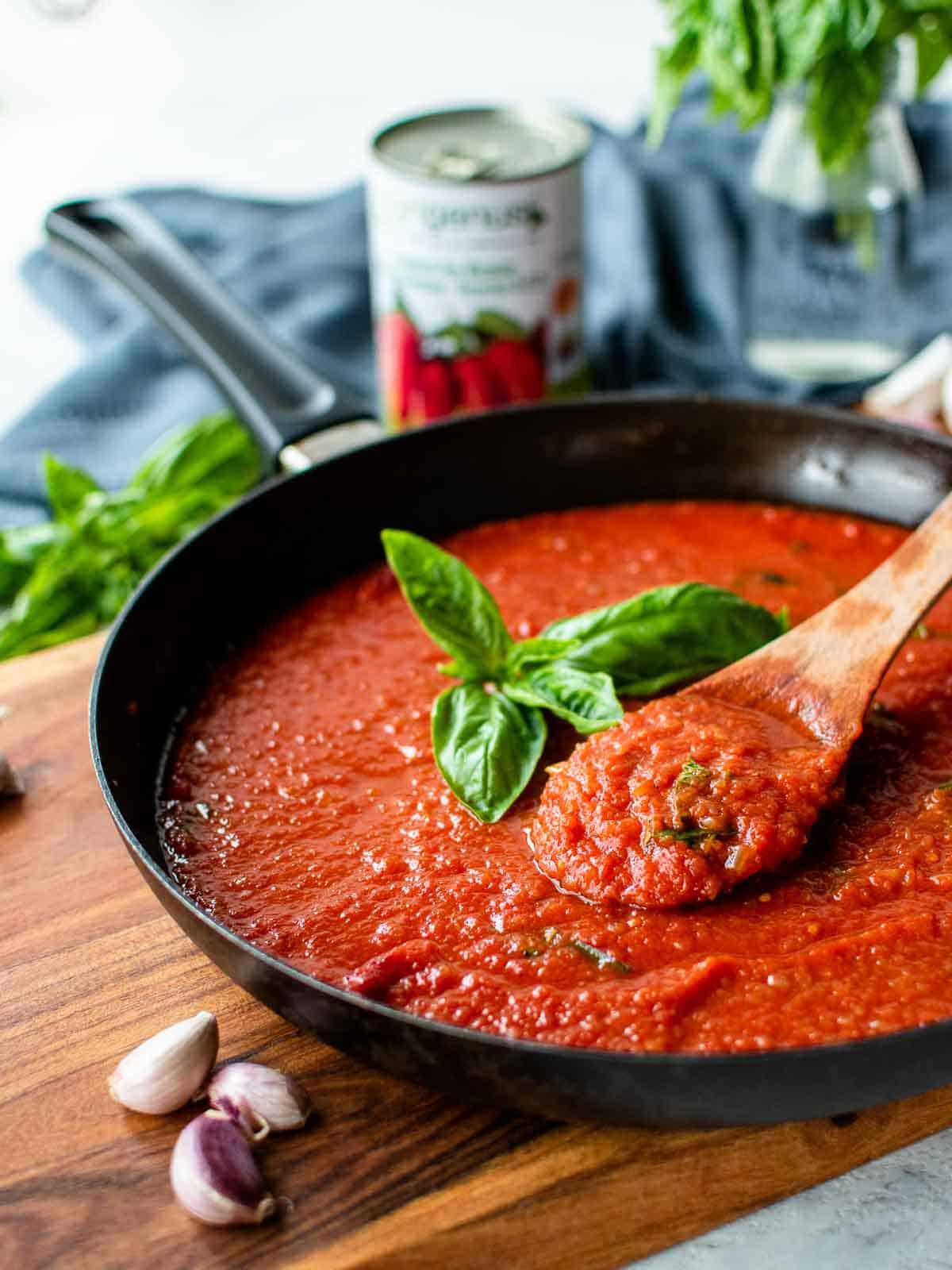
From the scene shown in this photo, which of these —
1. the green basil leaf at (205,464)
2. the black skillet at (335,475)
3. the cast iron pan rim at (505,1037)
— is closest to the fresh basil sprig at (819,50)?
the black skillet at (335,475)

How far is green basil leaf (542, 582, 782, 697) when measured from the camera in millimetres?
2230

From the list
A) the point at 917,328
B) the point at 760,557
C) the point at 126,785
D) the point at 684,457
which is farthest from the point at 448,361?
the point at 126,785

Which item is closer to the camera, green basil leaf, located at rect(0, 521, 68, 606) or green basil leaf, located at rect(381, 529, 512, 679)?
green basil leaf, located at rect(381, 529, 512, 679)

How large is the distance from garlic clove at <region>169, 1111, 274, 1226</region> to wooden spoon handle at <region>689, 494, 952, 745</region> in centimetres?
91

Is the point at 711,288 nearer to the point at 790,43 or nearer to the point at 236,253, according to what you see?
the point at 790,43

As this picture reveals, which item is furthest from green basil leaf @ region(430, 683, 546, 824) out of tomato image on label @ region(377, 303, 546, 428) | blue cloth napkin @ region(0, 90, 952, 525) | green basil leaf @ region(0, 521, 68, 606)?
blue cloth napkin @ region(0, 90, 952, 525)

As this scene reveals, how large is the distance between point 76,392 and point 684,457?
5.15 feet

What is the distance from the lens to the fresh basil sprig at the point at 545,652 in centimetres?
211

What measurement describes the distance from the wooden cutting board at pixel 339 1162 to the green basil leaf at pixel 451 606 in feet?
1.96

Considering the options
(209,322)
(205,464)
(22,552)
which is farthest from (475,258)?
(22,552)

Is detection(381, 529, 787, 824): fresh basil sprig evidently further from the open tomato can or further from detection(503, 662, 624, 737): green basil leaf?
the open tomato can

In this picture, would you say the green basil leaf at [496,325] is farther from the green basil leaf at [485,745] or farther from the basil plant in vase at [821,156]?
the green basil leaf at [485,745]

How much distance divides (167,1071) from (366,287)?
8.87 ft

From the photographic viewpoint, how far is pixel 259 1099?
68.2 inches
